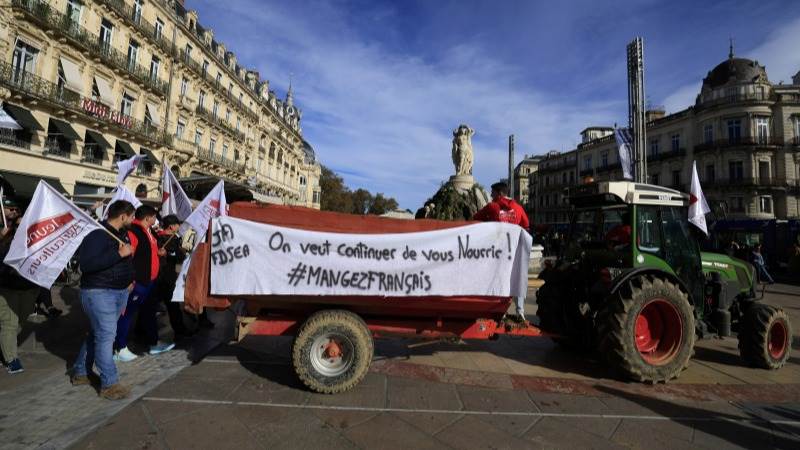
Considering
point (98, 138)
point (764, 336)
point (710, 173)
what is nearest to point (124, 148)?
point (98, 138)

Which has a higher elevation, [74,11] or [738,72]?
[738,72]

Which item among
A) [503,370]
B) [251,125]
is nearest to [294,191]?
[251,125]

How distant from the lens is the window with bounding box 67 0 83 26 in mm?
21634

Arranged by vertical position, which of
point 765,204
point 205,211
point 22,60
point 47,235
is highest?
point 22,60

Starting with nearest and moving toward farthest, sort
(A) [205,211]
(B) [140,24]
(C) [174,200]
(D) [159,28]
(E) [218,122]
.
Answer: (A) [205,211]
(C) [174,200]
(B) [140,24]
(D) [159,28]
(E) [218,122]

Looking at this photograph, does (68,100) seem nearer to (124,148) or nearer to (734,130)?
(124,148)

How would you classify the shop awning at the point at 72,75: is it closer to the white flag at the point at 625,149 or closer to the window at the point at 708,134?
the white flag at the point at 625,149

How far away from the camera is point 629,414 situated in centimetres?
396

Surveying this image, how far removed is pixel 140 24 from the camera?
1064 inches

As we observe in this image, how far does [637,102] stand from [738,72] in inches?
1424

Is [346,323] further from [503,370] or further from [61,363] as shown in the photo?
[61,363]

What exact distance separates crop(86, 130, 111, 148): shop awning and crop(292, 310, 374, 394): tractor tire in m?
26.8

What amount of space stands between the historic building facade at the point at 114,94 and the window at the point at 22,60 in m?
0.05

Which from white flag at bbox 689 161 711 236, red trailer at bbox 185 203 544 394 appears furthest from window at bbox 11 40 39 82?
white flag at bbox 689 161 711 236
